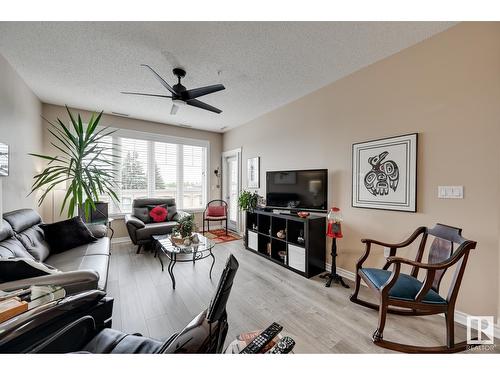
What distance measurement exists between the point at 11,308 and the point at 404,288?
254 cm

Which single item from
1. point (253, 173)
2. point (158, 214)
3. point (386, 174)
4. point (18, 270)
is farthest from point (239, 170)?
point (18, 270)

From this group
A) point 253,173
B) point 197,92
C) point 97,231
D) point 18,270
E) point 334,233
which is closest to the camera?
point 18,270

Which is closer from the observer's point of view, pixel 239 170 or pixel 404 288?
pixel 404 288


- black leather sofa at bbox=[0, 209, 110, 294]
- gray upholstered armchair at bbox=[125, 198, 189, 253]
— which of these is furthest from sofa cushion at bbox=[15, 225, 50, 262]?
gray upholstered armchair at bbox=[125, 198, 189, 253]

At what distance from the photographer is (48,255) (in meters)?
2.20

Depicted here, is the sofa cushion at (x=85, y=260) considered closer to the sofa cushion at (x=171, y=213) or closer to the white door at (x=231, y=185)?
the sofa cushion at (x=171, y=213)

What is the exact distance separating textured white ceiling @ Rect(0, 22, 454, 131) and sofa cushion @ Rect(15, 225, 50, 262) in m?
1.93

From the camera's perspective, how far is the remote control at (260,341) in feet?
2.94

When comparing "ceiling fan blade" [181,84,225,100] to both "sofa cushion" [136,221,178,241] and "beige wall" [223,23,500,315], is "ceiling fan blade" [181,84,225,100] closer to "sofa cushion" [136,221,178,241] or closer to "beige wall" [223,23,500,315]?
"beige wall" [223,23,500,315]

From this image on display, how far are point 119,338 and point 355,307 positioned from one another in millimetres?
2027

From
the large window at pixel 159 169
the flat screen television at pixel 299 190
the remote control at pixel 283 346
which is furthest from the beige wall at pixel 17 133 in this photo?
the flat screen television at pixel 299 190

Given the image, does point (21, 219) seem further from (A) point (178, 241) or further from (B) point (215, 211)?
(B) point (215, 211)

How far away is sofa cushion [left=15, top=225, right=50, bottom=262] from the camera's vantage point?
1915 millimetres
